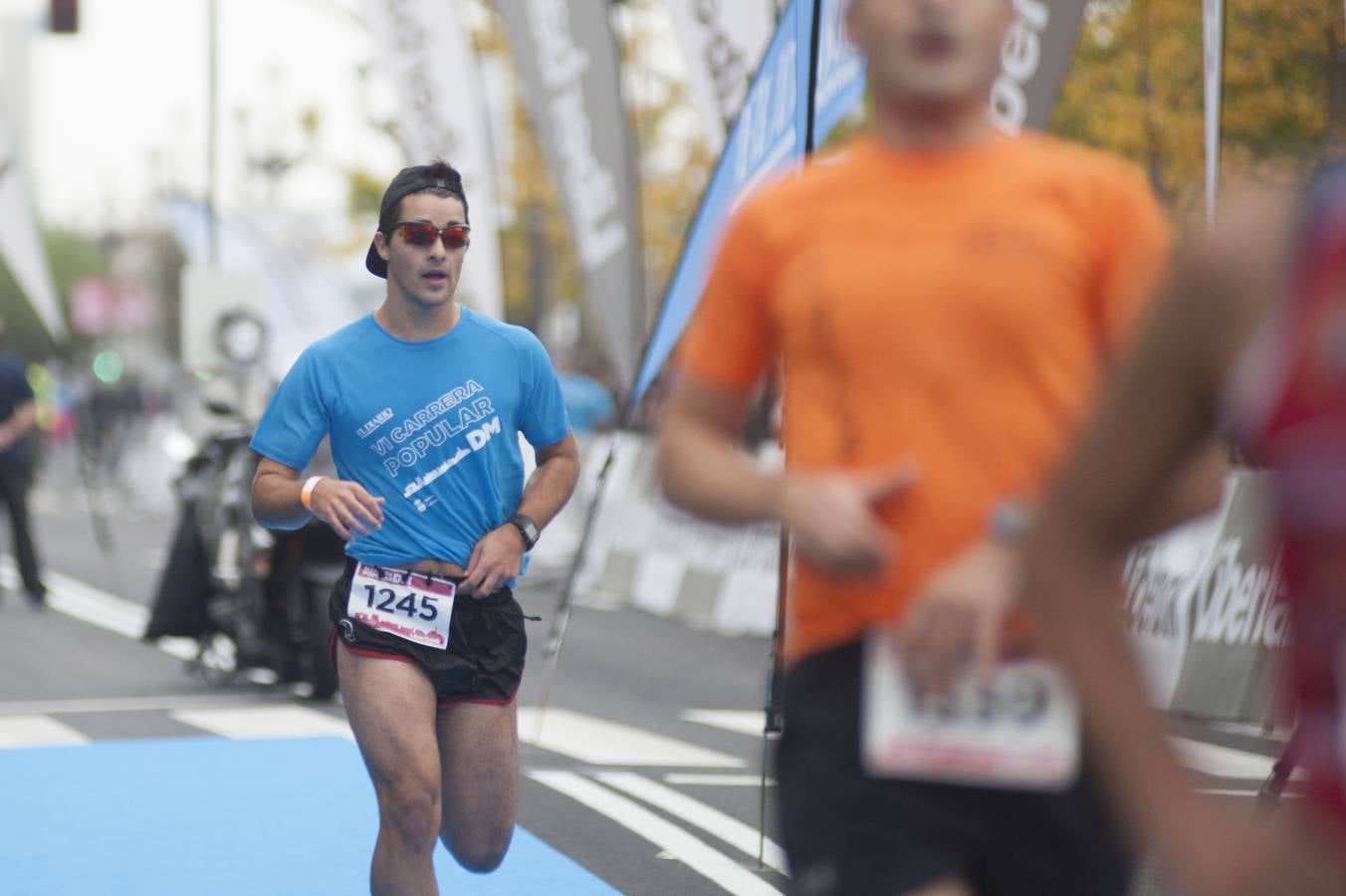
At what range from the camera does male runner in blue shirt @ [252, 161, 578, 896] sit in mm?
5316

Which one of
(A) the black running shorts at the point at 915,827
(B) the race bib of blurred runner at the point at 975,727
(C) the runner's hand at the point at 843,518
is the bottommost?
(A) the black running shorts at the point at 915,827

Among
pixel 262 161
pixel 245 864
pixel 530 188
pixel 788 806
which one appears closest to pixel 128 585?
pixel 245 864

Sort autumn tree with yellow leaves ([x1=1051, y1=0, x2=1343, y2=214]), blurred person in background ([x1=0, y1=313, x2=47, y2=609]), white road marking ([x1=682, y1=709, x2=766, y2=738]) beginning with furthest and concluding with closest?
1. autumn tree with yellow leaves ([x1=1051, y1=0, x2=1343, y2=214])
2. blurred person in background ([x1=0, y1=313, x2=47, y2=609])
3. white road marking ([x1=682, y1=709, x2=766, y2=738])

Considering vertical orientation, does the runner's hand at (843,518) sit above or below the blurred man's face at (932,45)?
below

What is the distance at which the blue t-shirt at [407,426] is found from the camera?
5395 millimetres

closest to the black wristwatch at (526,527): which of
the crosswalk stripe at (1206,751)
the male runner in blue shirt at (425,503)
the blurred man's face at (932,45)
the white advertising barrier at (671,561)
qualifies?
the male runner in blue shirt at (425,503)

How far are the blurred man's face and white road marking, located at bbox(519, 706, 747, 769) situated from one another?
764cm

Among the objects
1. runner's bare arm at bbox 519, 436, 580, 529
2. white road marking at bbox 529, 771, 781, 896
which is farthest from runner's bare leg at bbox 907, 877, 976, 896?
white road marking at bbox 529, 771, 781, 896

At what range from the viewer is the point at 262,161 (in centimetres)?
5169

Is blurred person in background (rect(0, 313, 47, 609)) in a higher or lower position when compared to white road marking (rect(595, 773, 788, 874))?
higher

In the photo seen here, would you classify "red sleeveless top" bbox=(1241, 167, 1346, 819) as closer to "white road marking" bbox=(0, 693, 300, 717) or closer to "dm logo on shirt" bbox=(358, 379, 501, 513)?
"dm logo on shirt" bbox=(358, 379, 501, 513)

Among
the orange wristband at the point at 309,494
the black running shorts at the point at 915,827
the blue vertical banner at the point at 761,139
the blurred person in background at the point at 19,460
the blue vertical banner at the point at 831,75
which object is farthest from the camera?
the blurred person in background at the point at 19,460

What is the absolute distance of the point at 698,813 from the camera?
884cm

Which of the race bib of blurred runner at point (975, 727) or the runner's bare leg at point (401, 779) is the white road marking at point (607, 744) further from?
the race bib of blurred runner at point (975, 727)
